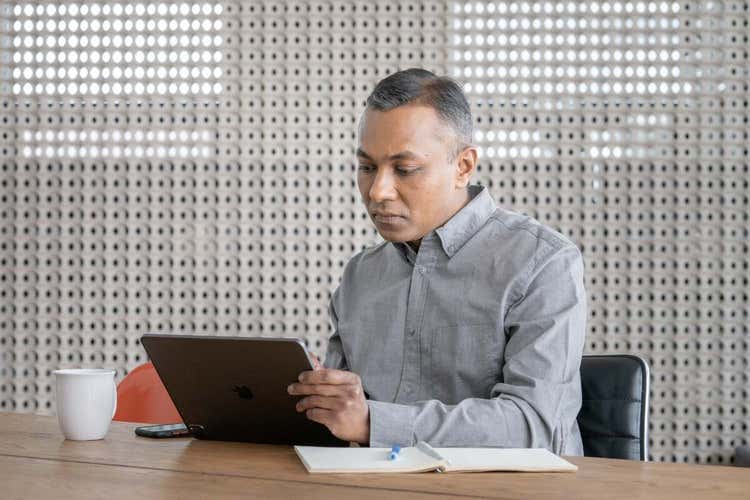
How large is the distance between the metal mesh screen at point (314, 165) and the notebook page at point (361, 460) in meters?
1.88

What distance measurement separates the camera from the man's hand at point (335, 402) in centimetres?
135

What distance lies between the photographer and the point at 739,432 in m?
3.06

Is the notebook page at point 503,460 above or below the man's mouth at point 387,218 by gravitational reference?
below

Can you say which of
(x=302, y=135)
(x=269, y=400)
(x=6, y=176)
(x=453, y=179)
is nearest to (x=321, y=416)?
(x=269, y=400)

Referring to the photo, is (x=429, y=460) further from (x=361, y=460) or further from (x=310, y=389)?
(x=310, y=389)

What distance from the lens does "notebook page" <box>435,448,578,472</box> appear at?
3.99ft

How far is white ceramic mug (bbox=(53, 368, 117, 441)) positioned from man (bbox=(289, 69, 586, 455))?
1.54 ft

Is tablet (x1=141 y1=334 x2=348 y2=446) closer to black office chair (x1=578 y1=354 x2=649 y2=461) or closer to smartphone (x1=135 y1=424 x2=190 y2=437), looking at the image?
smartphone (x1=135 y1=424 x2=190 y2=437)

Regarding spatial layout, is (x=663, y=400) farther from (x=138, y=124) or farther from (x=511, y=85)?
(x=138, y=124)

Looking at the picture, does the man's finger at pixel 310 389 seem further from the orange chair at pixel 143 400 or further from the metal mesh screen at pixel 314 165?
the metal mesh screen at pixel 314 165

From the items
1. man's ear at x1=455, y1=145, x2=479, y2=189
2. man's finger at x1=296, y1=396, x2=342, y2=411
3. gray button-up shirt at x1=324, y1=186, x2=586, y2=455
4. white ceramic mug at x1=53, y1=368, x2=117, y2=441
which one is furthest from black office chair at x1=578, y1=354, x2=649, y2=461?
white ceramic mug at x1=53, y1=368, x2=117, y2=441

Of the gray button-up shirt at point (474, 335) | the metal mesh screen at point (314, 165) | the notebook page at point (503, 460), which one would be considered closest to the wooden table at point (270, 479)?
the notebook page at point (503, 460)

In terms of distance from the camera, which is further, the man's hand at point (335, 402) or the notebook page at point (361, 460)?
the man's hand at point (335, 402)

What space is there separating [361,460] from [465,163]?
849mm
